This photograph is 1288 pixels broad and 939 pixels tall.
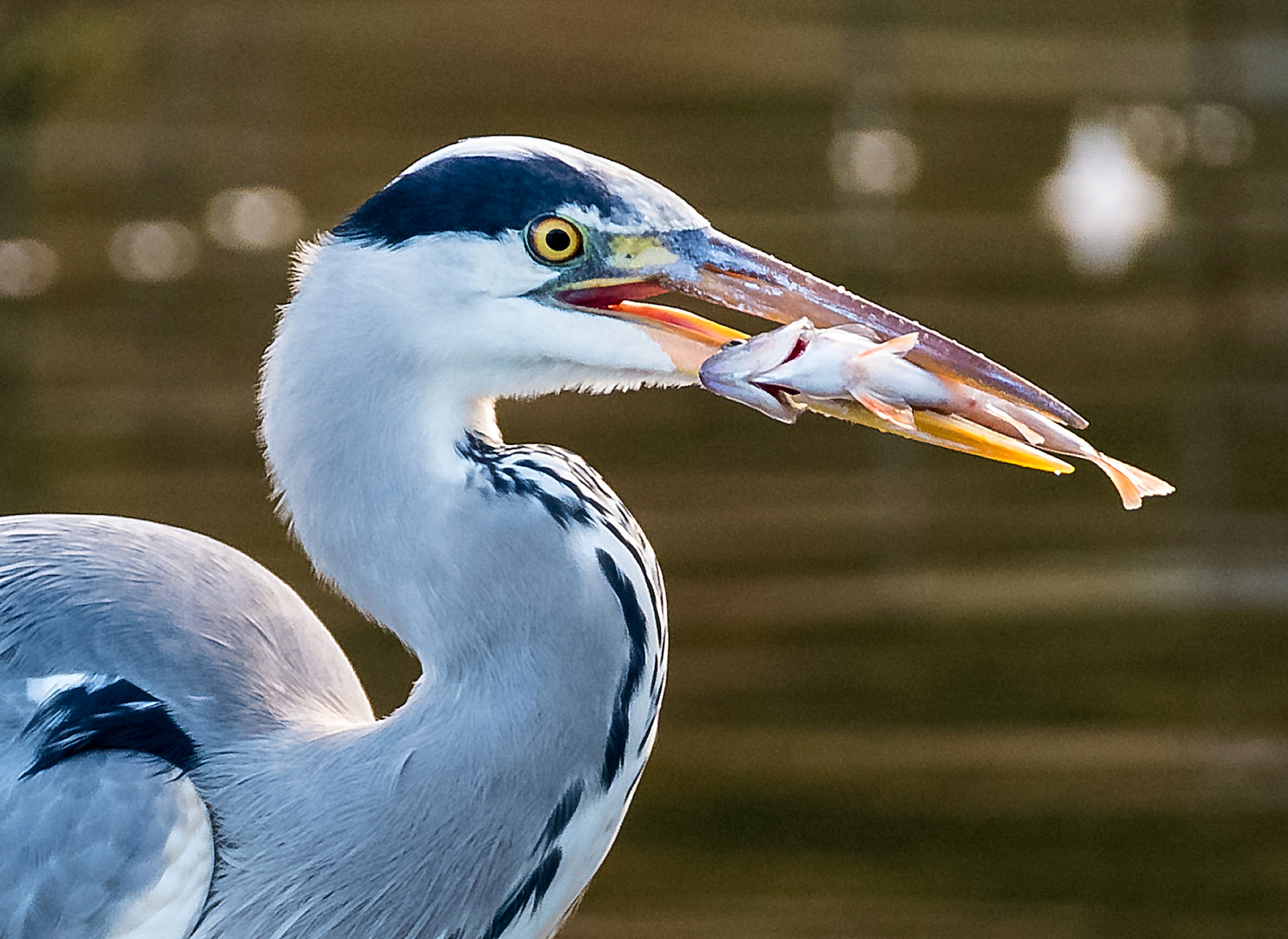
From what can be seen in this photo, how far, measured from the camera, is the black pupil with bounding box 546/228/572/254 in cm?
77

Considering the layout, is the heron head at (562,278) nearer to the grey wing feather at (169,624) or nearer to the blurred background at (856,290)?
the grey wing feather at (169,624)

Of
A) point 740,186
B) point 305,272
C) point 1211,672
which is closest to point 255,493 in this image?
point 740,186

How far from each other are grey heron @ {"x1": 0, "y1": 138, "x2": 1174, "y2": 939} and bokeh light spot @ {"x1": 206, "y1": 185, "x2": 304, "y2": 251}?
7.26ft

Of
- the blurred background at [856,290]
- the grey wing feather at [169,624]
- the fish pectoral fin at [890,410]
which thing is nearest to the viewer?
the fish pectoral fin at [890,410]

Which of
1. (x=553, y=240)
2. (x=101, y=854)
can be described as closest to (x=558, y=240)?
(x=553, y=240)

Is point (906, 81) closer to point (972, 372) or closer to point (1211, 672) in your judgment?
point (1211, 672)

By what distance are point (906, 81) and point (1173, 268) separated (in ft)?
2.04

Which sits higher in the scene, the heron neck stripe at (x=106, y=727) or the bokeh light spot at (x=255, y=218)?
the heron neck stripe at (x=106, y=727)

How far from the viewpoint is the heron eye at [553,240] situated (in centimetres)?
77

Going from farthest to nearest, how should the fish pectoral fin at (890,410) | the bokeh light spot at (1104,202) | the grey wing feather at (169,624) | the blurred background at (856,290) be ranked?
1. the bokeh light spot at (1104,202)
2. the blurred background at (856,290)
3. the grey wing feather at (169,624)
4. the fish pectoral fin at (890,410)

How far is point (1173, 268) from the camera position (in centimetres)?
313

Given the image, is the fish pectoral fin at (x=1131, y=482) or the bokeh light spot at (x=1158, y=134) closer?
the fish pectoral fin at (x=1131, y=482)

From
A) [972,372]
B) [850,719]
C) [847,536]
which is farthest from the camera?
[847,536]

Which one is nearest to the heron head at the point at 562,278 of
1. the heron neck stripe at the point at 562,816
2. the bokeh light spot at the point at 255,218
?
the heron neck stripe at the point at 562,816
